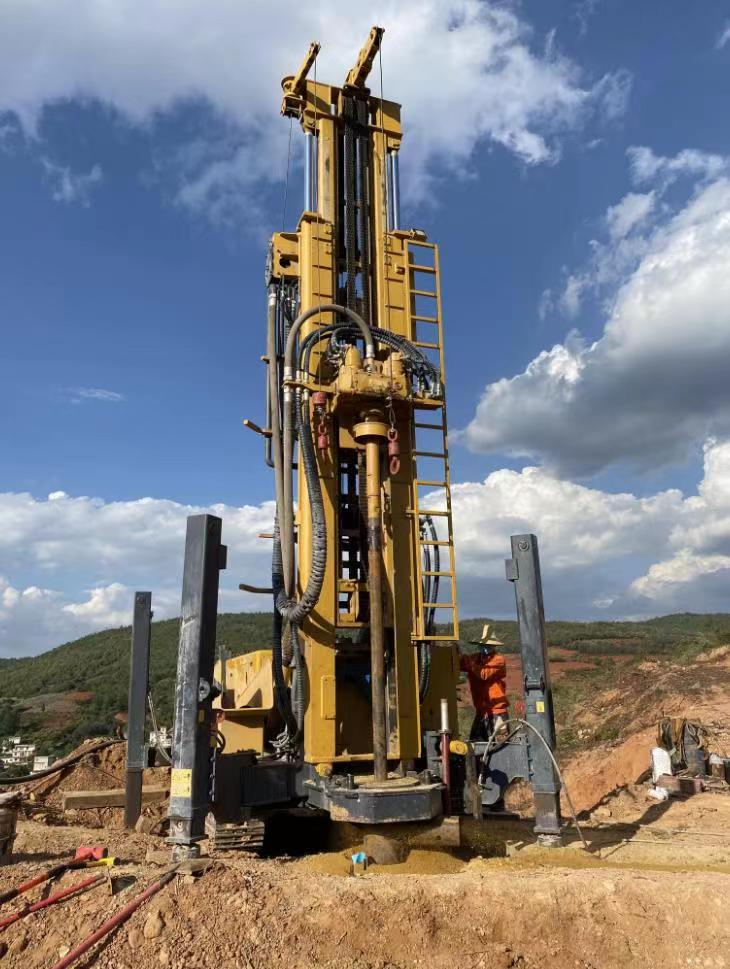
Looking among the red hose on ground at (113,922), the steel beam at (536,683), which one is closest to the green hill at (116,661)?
the steel beam at (536,683)

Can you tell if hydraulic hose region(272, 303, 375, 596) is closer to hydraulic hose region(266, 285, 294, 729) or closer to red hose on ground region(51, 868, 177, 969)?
hydraulic hose region(266, 285, 294, 729)

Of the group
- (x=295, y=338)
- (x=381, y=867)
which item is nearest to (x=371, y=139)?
(x=295, y=338)

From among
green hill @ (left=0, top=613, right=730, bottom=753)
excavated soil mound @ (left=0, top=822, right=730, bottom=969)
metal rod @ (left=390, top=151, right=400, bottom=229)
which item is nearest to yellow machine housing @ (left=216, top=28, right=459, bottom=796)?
metal rod @ (left=390, top=151, right=400, bottom=229)

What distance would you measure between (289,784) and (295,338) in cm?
515

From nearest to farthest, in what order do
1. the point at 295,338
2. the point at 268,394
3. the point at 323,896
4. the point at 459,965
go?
the point at 459,965 → the point at 323,896 → the point at 295,338 → the point at 268,394

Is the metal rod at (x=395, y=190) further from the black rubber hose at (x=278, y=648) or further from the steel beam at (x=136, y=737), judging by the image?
the steel beam at (x=136, y=737)

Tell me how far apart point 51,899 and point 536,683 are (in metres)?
4.93

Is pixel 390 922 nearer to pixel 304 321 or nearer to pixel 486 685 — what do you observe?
pixel 486 685

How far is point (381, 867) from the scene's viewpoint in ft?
22.1

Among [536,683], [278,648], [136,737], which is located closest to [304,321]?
[278,648]

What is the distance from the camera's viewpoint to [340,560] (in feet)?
29.2

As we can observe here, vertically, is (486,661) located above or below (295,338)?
below

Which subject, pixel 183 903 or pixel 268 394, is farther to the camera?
pixel 268 394

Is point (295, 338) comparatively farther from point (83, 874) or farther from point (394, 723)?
point (83, 874)
